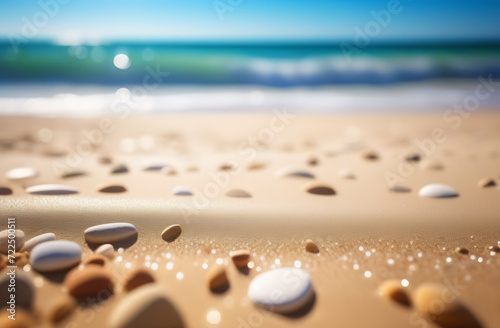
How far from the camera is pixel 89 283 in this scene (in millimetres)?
A: 749

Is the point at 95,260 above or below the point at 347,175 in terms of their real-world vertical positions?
below

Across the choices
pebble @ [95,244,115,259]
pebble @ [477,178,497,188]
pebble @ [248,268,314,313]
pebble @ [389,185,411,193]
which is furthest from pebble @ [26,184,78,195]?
pebble @ [477,178,497,188]

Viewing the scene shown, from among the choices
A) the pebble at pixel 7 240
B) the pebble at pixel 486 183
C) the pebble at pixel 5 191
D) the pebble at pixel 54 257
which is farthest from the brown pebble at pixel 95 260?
the pebble at pixel 486 183

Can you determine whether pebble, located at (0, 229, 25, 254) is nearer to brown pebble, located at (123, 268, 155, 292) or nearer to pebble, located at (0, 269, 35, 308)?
pebble, located at (0, 269, 35, 308)

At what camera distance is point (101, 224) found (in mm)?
1107

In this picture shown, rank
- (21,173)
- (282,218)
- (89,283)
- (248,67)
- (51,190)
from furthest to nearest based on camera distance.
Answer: (248,67) < (21,173) < (51,190) < (282,218) < (89,283)

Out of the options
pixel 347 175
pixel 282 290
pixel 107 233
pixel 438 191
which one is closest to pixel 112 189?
pixel 107 233

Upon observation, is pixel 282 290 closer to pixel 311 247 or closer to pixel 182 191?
pixel 311 247

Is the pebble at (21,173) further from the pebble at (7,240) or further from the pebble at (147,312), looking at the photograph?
the pebble at (147,312)

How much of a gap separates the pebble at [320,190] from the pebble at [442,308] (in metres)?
0.59

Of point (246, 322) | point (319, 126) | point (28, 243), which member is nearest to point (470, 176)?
point (246, 322)

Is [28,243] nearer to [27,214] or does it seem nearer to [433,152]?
[27,214]

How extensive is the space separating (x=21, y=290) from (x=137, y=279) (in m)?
0.23

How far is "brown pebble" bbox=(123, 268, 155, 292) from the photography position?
2.55 feet
